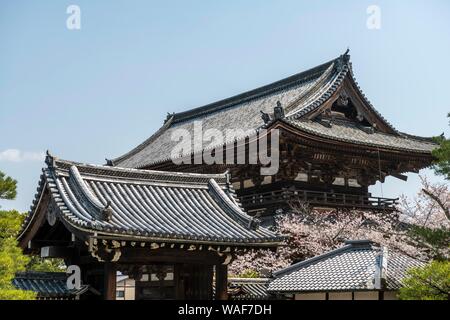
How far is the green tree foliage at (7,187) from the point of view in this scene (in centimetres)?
1498

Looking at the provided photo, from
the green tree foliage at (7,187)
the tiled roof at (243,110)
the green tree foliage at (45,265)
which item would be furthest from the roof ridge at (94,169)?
the green tree foliage at (45,265)

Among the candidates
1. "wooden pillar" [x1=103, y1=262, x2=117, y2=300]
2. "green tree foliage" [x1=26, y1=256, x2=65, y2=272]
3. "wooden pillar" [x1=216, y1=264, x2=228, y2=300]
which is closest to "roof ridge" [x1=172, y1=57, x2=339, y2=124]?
"green tree foliage" [x1=26, y1=256, x2=65, y2=272]

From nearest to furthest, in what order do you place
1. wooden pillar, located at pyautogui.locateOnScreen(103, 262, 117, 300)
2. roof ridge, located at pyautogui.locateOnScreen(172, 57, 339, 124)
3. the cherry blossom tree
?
1. wooden pillar, located at pyautogui.locateOnScreen(103, 262, 117, 300)
2. the cherry blossom tree
3. roof ridge, located at pyautogui.locateOnScreen(172, 57, 339, 124)

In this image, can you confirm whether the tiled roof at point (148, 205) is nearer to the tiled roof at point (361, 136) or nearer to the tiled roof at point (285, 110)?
the tiled roof at point (285, 110)

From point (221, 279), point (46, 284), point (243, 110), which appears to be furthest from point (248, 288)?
point (243, 110)

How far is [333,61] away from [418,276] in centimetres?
2342

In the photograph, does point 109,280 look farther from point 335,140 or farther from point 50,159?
point 335,140

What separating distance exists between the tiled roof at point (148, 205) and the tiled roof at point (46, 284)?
1508mm

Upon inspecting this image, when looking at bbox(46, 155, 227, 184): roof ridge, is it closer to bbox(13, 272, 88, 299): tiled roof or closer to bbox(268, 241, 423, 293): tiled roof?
bbox(13, 272, 88, 299): tiled roof

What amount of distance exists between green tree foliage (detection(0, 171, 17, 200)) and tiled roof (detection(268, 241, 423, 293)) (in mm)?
9212

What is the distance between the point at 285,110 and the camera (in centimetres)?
3164

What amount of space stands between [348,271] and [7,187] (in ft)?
33.9

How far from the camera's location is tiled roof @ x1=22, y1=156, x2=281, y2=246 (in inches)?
618

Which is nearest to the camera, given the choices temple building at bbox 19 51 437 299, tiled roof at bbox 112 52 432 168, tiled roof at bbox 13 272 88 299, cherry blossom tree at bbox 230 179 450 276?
tiled roof at bbox 13 272 88 299
